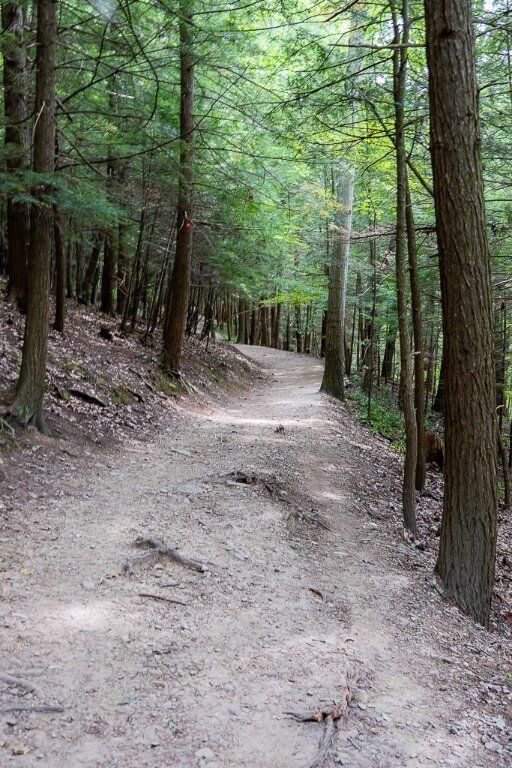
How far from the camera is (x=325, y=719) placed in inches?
126

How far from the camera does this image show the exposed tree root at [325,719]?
2.89m

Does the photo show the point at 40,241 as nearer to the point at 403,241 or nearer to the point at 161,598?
the point at 403,241

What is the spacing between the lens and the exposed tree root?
289 cm

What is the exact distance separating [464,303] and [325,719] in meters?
3.91

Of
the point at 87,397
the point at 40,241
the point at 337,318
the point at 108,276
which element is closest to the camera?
the point at 40,241

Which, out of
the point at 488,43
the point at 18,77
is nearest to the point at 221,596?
the point at 488,43

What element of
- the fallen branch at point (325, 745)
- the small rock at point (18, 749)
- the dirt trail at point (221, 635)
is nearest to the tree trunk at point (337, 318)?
the dirt trail at point (221, 635)

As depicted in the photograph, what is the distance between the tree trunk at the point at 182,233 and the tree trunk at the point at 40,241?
3660 mm

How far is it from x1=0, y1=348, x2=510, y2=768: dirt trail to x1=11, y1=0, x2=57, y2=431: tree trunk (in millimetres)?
1468

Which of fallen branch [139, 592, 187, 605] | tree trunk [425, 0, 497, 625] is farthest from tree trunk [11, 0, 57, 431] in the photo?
tree trunk [425, 0, 497, 625]

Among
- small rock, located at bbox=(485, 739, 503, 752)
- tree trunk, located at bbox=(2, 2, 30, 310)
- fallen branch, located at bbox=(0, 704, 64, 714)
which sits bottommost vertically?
small rock, located at bbox=(485, 739, 503, 752)

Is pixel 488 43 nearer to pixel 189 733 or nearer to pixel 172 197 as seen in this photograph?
pixel 172 197

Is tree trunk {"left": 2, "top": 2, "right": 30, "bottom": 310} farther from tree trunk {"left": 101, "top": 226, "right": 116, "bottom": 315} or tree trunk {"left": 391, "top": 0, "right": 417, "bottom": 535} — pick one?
tree trunk {"left": 391, "top": 0, "right": 417, "bottom": 535}

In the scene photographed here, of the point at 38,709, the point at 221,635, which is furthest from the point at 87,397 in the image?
the point at 38,709
